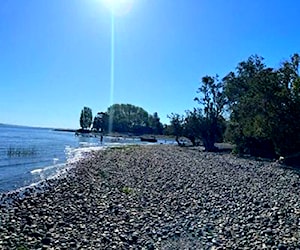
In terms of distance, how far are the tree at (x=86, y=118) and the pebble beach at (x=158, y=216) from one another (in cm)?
16367

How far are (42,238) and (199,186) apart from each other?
40.3 ft

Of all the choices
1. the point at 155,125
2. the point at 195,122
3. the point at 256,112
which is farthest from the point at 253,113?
the point at 155,125

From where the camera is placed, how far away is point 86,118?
185625 mm

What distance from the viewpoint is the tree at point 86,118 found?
609ft

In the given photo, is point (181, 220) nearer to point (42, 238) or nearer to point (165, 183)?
point (42, 238)

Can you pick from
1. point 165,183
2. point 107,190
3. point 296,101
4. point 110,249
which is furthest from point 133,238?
point 296,101

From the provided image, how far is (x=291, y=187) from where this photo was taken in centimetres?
2138

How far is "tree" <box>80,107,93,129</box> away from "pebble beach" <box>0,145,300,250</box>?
164 metres

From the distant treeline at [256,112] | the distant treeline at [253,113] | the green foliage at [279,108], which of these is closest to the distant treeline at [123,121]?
the distant treeline at [253,113]

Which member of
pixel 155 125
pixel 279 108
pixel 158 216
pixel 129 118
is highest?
pixel 129 118

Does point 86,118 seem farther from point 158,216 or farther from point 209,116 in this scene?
point 158,216

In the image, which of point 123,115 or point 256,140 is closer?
point 256,140

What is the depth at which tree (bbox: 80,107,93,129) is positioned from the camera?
609ft

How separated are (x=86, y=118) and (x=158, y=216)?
174461mm
